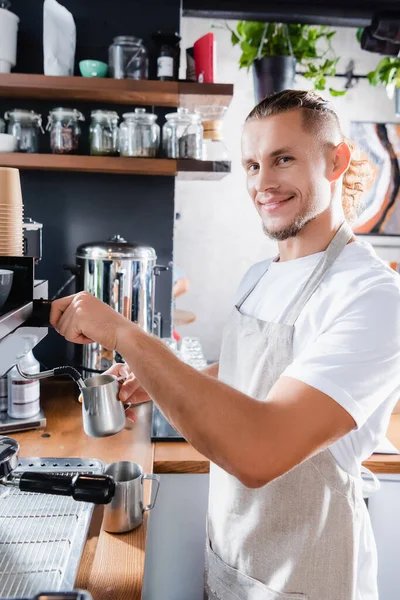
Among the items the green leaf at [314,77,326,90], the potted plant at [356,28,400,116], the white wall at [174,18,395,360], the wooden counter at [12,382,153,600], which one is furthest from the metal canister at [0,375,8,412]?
the white wall at [174,18,395,360]

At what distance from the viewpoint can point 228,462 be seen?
811 mm

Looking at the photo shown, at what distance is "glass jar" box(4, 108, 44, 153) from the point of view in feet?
6.44

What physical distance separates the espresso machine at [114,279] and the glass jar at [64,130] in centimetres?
39

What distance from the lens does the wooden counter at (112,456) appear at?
0.94 meters

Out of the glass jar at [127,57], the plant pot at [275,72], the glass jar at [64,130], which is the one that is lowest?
the glass jar at [64,130]

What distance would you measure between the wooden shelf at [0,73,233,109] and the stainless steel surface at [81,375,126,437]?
115cm

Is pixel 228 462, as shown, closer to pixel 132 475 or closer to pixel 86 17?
pixel 132 475

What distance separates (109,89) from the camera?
1.90 m

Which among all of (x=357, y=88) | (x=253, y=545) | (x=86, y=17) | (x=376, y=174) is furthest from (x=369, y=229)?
(x=253, y=545)

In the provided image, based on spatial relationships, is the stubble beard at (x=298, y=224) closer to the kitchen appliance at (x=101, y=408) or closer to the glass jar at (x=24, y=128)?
the kitchen appliance at (x=101, y=408)

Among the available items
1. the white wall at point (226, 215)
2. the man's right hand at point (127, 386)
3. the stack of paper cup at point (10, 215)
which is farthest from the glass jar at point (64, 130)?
the white wall at point (226, 215)

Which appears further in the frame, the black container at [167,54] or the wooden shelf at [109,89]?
the black container at [167,54]

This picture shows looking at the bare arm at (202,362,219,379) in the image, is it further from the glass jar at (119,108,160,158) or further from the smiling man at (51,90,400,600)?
the glass jar at (119,108,160,158)

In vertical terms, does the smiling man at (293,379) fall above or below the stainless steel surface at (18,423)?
above
